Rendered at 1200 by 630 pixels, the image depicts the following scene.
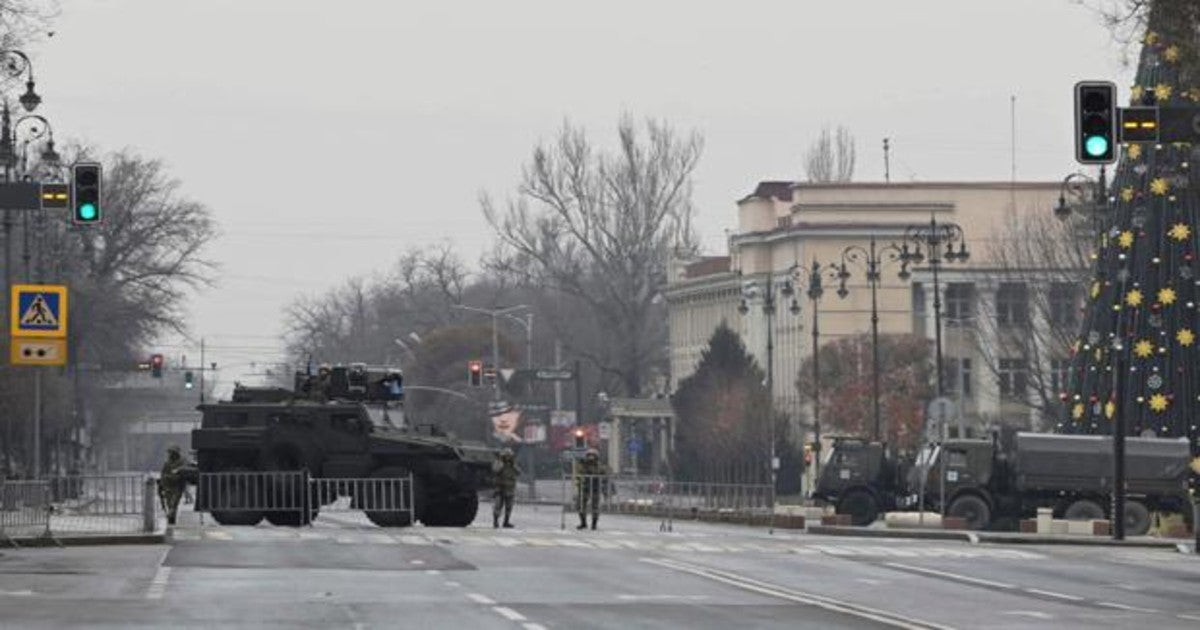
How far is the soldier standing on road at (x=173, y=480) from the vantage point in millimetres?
52031

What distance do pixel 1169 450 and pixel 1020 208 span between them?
70.5m

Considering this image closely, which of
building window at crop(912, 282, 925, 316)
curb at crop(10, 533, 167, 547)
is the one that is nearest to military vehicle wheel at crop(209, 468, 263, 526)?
curb at crop(10, 533, 167, 547)

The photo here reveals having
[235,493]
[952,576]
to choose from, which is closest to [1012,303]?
[235,493]

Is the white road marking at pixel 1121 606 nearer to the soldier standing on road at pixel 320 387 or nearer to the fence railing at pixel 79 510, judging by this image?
the fence railing at pixel 79 510

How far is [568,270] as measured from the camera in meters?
127

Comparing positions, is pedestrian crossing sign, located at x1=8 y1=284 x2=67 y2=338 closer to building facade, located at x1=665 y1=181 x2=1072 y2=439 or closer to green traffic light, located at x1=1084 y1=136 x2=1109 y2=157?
green traffic light, located at x1=1084 y1=136 x2=1109 y2=157

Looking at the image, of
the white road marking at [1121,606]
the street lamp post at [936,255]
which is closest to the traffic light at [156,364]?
the street lamp post at [936,255]

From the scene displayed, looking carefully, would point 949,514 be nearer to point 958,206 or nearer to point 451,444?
point 451,444

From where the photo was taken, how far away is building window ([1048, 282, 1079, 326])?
90.2 metres

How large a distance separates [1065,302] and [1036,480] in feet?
109

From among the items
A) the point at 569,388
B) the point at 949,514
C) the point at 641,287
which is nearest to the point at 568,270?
the point at 641,287

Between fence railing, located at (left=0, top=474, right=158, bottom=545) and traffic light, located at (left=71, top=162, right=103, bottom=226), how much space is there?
4.22 meters

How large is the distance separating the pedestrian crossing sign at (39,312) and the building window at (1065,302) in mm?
51121

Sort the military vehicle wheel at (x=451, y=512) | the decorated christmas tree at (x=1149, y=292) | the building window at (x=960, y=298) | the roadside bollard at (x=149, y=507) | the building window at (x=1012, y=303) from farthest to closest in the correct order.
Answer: the building window at (x=960, y=298) < the building window at (x=1012, y=303) < the decorated christmas tree at (x=1149, y=292) < the military vehicle wheel at (x=451, y=512) < the roadside bollard at (x=149, y=507)
